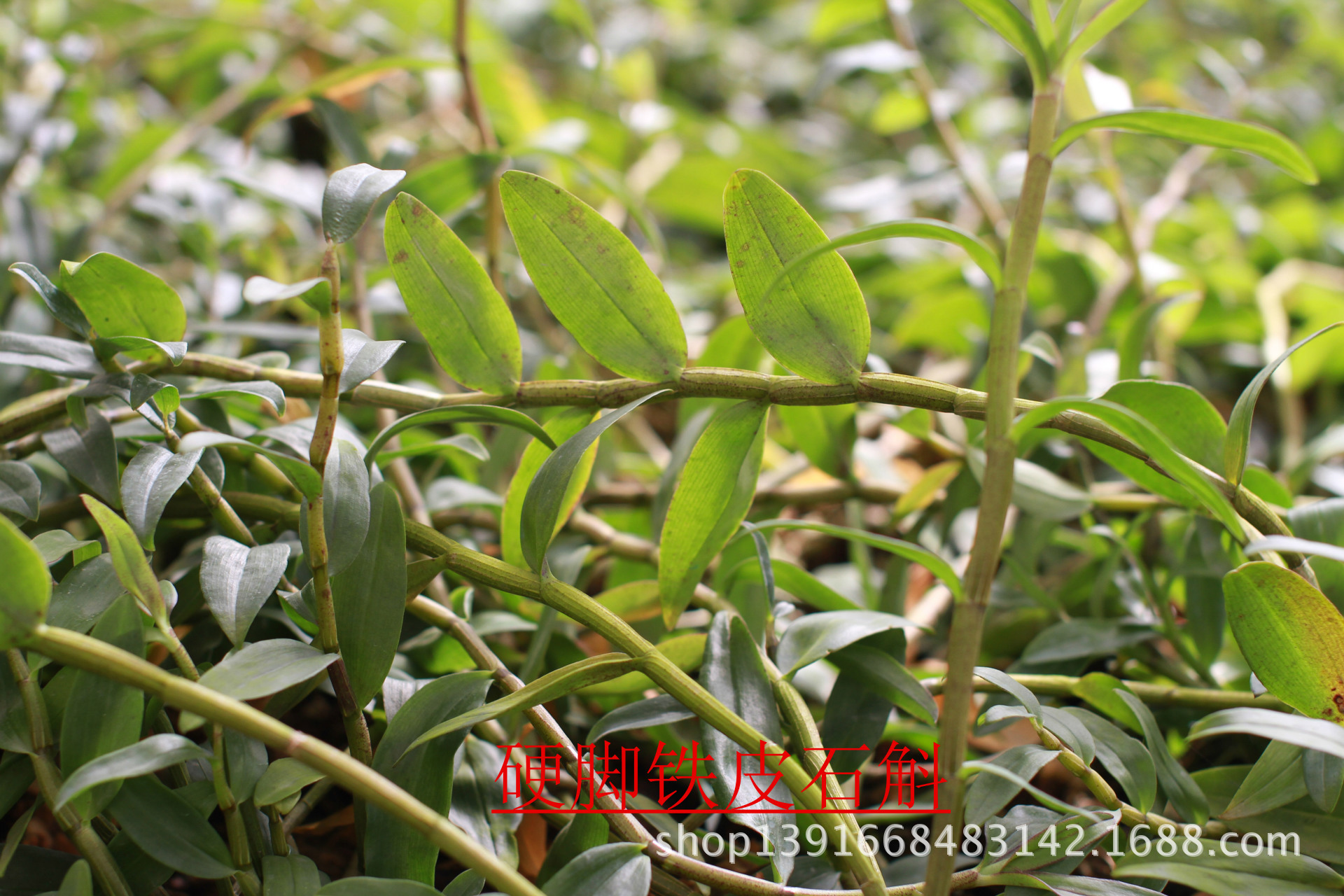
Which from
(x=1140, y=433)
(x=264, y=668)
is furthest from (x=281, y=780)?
(x=1140, y=433)

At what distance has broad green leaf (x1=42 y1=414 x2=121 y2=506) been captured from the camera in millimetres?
312

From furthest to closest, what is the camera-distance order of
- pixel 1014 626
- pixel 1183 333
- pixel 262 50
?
pixel 262 50
pixel 1183 333
pixel 1014 626

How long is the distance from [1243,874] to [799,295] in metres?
0.23

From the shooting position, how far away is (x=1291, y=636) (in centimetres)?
28

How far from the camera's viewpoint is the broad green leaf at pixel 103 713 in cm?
24

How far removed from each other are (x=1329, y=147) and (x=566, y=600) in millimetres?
970

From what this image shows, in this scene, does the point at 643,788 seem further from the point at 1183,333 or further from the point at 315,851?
the point at 1183,333

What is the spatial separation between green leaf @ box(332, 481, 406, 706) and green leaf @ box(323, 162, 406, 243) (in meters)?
0.07

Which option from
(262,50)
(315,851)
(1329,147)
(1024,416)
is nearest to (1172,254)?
(1329,147)

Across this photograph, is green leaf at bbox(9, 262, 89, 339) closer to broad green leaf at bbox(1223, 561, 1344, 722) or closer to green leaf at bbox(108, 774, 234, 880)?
green leaf at bbox(108, 774, 234, 880)

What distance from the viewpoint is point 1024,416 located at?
8.6 inches

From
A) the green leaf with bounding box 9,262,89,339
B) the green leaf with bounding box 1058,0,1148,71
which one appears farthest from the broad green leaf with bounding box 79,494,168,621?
the green leaf with bounding box 1058,0,1148,71

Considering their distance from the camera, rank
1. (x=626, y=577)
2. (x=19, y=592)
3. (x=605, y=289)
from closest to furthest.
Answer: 1. (x=19, y=592)
2. (x=605, y=289)
3. (x=626, y=577)

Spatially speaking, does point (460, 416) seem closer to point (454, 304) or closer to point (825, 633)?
point (454, 304)
